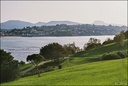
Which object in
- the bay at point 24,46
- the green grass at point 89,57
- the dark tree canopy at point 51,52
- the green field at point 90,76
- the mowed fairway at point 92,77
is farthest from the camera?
the bay at point 24,46

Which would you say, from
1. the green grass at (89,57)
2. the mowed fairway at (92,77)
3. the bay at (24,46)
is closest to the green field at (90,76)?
the mowed fairway at (92,77)

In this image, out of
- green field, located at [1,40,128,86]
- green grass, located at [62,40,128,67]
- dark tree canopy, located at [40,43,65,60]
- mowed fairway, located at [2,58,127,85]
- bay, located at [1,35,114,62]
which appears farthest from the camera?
bay, located at [1,35,114,62]

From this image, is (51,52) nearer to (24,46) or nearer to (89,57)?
(89,57)

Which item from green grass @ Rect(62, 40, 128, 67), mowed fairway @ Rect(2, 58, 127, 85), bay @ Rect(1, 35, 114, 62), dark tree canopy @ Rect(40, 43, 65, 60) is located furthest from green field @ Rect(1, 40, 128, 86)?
bay @ Rect(1, 35, 114, 62)

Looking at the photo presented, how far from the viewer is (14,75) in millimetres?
28297

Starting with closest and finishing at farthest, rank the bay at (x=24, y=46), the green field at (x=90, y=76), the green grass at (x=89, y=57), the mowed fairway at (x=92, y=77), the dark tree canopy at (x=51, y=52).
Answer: the mowed fairway at (x=92, y=77) → the green field at (x=90, y=76) → the green grass at (x=89, y=57) → the dark tree canopy at (x=51, y=52) → the bay at (x=24, y=46)

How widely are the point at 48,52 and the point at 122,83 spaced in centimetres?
3441

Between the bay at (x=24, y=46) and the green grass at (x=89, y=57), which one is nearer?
the green grass at (x=89, y=57)

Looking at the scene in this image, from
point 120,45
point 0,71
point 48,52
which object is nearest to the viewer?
point 0,71

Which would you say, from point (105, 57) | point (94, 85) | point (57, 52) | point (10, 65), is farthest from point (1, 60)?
point (94, 85)

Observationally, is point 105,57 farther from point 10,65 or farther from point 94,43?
point 94,43

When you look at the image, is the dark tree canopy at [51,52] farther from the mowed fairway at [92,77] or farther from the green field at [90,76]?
the mowed fairway at [92,77]


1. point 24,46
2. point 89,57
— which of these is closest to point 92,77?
point 89,57

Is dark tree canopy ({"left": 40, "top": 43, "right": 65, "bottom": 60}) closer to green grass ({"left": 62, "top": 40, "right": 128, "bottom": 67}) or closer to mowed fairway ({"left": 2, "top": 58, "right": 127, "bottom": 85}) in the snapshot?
green grass ({"left": 62, "top": 40, "right": 128, "bottom": 67})
